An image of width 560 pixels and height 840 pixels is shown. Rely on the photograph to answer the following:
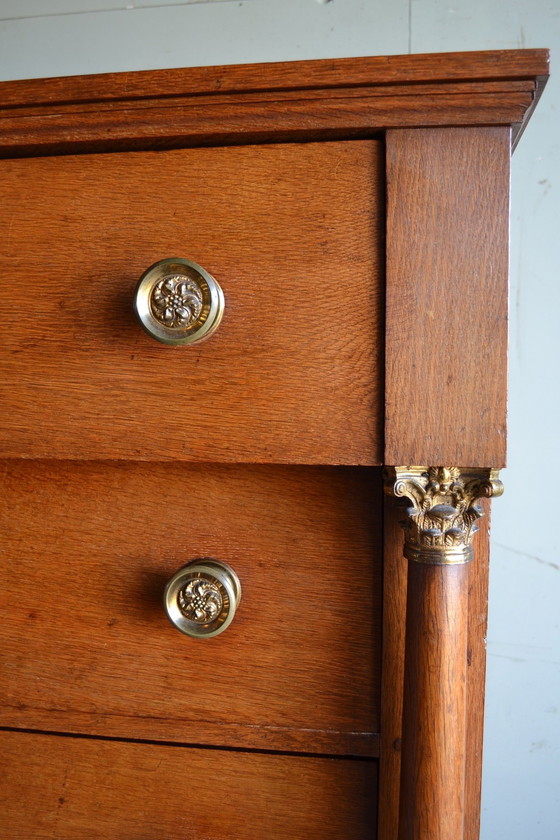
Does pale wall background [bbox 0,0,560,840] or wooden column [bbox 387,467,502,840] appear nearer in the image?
wooden column [bbox 387,467,502,840]

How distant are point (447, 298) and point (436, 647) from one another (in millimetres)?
200

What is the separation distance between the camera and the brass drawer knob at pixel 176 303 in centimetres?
37

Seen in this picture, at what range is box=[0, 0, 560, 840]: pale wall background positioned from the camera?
2.57ft

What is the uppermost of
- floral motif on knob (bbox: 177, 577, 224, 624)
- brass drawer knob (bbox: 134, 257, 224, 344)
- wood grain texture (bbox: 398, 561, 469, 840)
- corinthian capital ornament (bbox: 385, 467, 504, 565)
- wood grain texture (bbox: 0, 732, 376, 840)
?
brass drawer knob (bbox: 134, 257, 224, 344)

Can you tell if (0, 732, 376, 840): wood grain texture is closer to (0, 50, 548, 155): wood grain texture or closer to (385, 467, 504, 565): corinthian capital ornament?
(385, 467, 504, 565): corinthian capital ornament

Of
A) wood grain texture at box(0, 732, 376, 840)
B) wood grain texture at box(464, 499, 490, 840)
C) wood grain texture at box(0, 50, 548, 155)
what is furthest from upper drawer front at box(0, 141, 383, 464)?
wood grain texture at box(0, 732, 376, 840)

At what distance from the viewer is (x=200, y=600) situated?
1.36 feet

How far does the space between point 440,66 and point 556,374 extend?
1.71ft

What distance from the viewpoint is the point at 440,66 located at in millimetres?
357

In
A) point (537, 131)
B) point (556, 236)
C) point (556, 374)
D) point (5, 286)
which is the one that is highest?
point (537, 131)

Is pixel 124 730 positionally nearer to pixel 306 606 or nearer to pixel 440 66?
pixel 306 606

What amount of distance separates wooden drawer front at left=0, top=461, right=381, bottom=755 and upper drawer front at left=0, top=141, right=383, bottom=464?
6 centimetres

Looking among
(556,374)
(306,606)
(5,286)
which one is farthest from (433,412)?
(556,374)

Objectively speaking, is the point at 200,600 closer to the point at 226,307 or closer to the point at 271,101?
the point at 226,307
